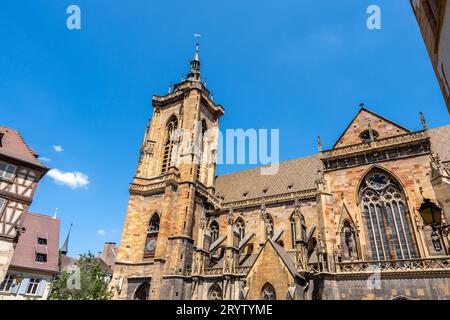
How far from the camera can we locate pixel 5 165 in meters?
17.4

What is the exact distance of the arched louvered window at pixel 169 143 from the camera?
88.9ft

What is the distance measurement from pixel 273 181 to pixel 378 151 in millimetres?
11833

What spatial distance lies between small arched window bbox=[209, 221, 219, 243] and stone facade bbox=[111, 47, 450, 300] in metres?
0.10

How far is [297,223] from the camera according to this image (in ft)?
55.6

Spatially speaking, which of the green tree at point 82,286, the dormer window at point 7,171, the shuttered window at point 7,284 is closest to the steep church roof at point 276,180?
the green tree at point 82,286

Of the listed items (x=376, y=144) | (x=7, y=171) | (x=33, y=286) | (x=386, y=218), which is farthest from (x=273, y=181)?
(x=33, y=286)

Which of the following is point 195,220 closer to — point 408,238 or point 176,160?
point 176,160

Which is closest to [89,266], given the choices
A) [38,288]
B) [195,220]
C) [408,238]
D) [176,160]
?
[38,288]

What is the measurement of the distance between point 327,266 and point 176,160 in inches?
617

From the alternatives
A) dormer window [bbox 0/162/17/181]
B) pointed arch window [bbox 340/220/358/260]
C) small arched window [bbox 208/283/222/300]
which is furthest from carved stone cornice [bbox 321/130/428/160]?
dormer window [bbox 0/162/17/181]

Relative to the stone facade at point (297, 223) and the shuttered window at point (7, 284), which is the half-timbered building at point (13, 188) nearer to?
the shuttered window at point (7, 284)

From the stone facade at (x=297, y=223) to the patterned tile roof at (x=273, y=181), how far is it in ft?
0.58

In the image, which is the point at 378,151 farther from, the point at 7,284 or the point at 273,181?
the point at 7,284

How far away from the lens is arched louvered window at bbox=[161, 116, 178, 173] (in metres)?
27.1
